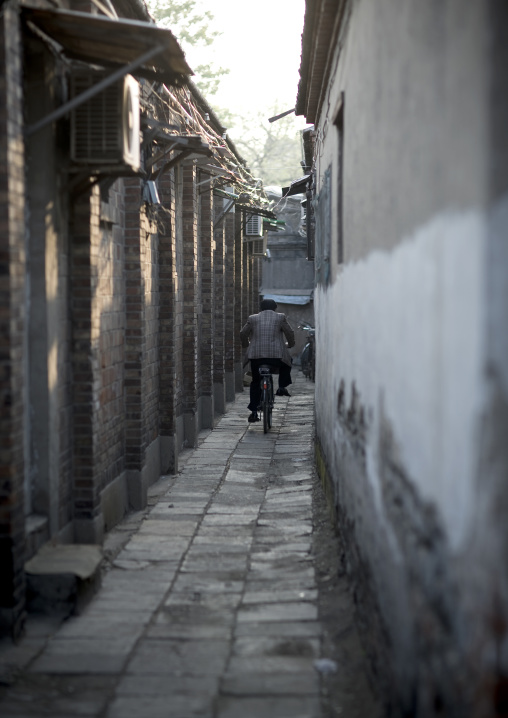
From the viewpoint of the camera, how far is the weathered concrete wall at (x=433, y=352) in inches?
84.0

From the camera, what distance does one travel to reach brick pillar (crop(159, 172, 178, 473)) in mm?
9344

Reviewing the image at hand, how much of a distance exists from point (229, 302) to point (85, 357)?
10.3 metres

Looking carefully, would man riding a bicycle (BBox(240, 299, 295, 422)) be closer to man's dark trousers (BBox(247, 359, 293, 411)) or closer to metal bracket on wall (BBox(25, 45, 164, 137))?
man's dark trousers (BBox(247, 359, 293, 411))

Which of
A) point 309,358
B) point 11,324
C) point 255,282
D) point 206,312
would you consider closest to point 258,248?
point 255,282

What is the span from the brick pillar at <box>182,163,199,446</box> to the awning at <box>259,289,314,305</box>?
15.8m

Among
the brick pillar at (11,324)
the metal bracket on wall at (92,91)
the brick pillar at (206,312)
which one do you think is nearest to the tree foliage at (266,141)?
the brick pillar at (206,312)

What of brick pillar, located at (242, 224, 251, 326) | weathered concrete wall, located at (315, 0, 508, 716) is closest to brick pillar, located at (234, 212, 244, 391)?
brick pillar, located at (242, 224, 251, 326)

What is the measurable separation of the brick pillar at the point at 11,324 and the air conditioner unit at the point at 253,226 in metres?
14.4

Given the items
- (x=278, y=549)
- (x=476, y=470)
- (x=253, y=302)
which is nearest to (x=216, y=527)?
(x=278, y=549)

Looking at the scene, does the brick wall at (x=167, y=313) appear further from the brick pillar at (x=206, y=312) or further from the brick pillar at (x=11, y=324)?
the brick pillar at (x=11, y=324)

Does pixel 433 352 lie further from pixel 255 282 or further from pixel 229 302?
pixel 255 282

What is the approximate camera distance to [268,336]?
12.6m

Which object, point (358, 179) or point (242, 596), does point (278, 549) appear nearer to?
point (242, 596)

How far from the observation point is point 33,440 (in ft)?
18.7
